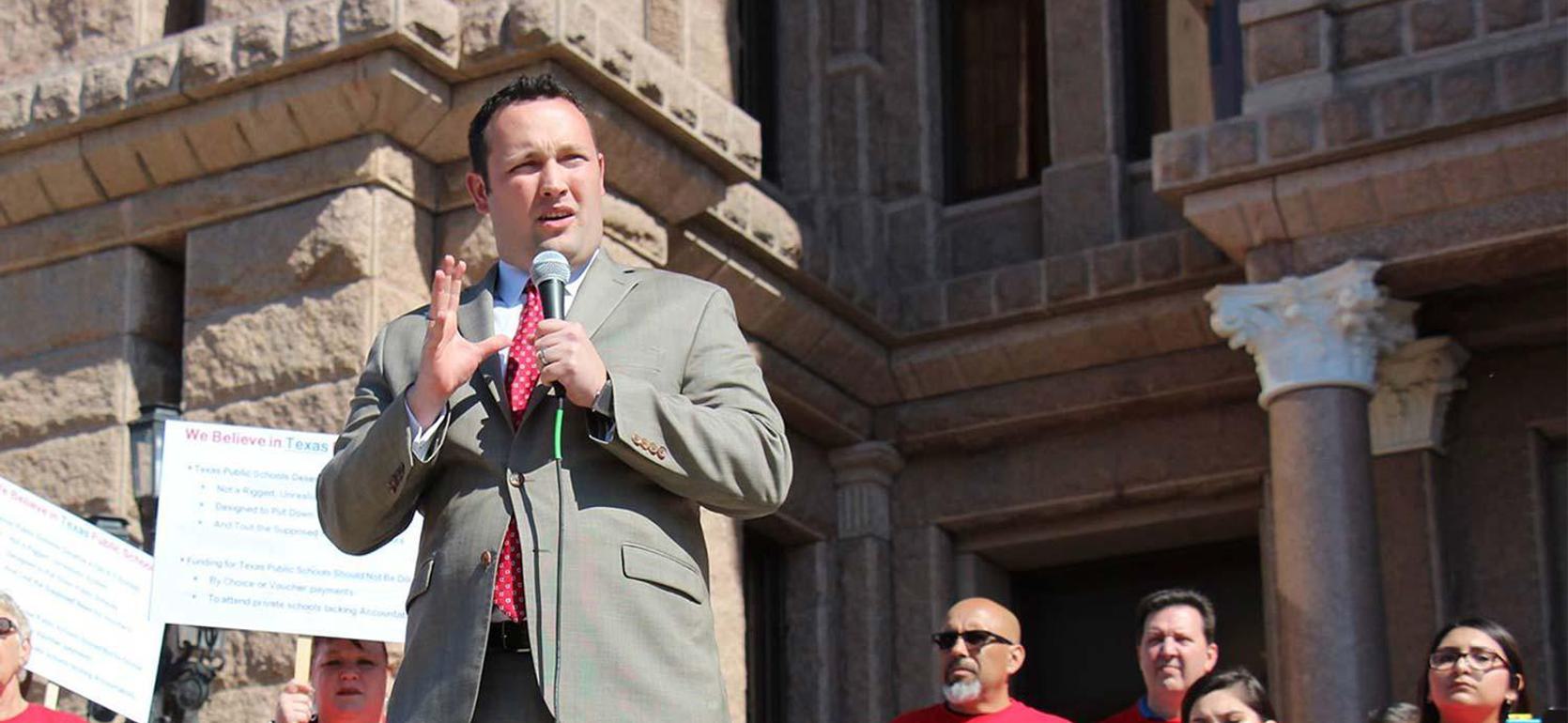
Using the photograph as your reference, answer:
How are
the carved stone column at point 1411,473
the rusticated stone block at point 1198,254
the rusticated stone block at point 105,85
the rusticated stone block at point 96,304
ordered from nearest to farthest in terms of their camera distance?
the rusticated stone block at point 105,85
the rusticated stone block at point 96,304
the carved stone column at point 1411,473
the rusticated stone block at point 1198,254

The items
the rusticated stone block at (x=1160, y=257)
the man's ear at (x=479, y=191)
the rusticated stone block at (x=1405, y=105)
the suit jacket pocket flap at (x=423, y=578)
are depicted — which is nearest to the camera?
the suit jacket pocket flap at (x=423, y=578)

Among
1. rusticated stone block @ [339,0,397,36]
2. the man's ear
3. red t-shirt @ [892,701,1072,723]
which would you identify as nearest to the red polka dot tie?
the man's ear

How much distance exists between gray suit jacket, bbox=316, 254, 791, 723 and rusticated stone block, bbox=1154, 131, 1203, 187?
715cm

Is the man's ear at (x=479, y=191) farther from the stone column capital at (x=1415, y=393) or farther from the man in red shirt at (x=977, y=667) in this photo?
the stone column capital at (x=1415, y=393)

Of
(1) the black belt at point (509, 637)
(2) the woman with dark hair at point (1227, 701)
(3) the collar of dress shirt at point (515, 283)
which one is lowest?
(1) the black belt at point (509, 637)

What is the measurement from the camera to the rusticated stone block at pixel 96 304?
10.9 metres

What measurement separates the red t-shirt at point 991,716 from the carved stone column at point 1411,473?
3.59 meters

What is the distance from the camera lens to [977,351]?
13.3 meters

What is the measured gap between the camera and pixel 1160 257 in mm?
12727

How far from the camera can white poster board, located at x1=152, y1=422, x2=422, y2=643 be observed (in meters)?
8.07

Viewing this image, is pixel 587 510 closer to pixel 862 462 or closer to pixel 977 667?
pixel 977 667

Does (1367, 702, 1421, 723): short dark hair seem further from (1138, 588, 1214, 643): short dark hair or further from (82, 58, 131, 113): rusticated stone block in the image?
(82, 58, 131, 113): rusticated stone block

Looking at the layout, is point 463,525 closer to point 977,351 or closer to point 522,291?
point 522,291

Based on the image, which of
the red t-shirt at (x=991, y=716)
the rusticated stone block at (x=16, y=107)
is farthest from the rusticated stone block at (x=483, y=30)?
the red t-shirt at (x=991, y=716)
